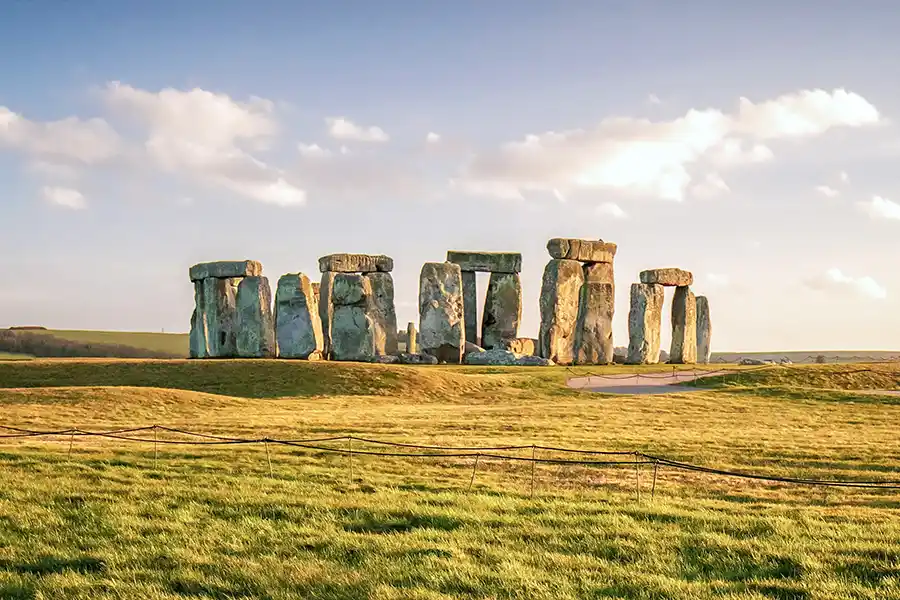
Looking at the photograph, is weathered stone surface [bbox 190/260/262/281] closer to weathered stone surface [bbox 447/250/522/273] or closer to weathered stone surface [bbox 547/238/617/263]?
weathered stone surface [bbox 447/250/522/273]

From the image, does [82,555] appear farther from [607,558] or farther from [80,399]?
[80,399]

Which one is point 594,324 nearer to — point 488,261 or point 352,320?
point 488,261

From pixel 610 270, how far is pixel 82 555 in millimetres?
32823

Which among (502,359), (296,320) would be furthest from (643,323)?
(296,320)

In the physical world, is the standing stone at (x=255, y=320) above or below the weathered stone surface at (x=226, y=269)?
below

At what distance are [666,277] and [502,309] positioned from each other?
6.80m

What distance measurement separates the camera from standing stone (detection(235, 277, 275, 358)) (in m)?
36.4

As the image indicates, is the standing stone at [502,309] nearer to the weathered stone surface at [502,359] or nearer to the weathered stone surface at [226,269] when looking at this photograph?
the weathered stone surface at [502,359]

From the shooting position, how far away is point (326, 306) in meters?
40.4

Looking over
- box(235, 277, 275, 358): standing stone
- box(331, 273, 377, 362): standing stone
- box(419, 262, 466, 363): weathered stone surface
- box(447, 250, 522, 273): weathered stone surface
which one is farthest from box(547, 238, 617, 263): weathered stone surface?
box(235, 277, 275, 358): standing stone

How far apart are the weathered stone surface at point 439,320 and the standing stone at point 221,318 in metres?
7.48

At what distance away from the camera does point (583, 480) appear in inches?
493

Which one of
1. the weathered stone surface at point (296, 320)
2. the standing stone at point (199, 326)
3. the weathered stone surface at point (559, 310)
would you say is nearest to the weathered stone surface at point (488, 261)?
the weathered stone surface at point (559, 310)

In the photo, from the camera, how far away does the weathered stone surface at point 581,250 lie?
125 ft
